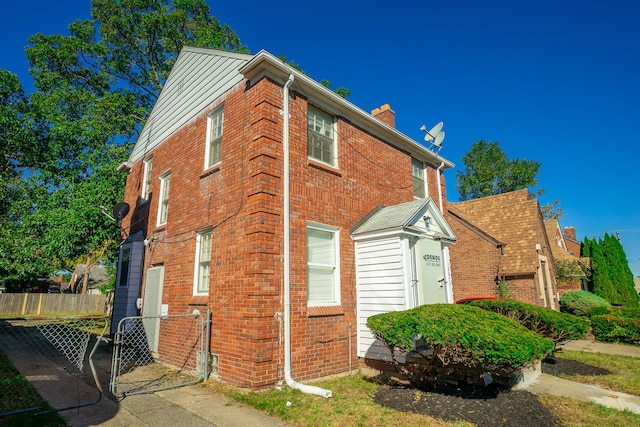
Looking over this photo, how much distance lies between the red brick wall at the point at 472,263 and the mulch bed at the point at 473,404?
8.59 m

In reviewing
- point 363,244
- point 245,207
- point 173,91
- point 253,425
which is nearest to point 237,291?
point 245,207

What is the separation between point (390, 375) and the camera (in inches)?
291

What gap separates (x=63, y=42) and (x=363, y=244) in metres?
23.3

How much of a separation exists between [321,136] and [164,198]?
5544 millimetres

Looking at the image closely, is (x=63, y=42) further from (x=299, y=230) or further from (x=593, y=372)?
(x=593, y=372)

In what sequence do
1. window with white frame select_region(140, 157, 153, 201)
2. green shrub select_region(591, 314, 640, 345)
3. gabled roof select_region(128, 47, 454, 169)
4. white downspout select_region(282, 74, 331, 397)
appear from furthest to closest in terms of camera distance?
green shrub select_region(591, 314, 640, 345) < window with white frame select_region(140, 157, 153, 201) < gabled roof select_region(128, 47, 454, 169) < white downspout select_region(282, 74, 331, 397)

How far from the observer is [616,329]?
13211mm

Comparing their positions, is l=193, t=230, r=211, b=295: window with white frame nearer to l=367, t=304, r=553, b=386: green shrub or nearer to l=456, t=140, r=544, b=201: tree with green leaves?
l=367, t=304, r=553, b=386: green shrub

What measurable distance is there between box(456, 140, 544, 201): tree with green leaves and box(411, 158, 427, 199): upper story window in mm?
25761

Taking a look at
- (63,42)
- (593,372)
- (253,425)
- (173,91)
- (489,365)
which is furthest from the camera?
(63,42)

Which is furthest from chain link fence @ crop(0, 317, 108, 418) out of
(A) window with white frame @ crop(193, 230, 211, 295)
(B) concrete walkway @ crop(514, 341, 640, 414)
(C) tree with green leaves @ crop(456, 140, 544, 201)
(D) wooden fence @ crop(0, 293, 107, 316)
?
(C) tree with green leaves @ crop(456, 140, 544, 201)

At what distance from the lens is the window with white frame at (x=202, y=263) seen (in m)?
8.23

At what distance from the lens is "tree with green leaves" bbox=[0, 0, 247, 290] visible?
1545cm

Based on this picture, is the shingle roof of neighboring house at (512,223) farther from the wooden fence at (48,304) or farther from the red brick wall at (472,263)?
the wooden fence at (48,304)
